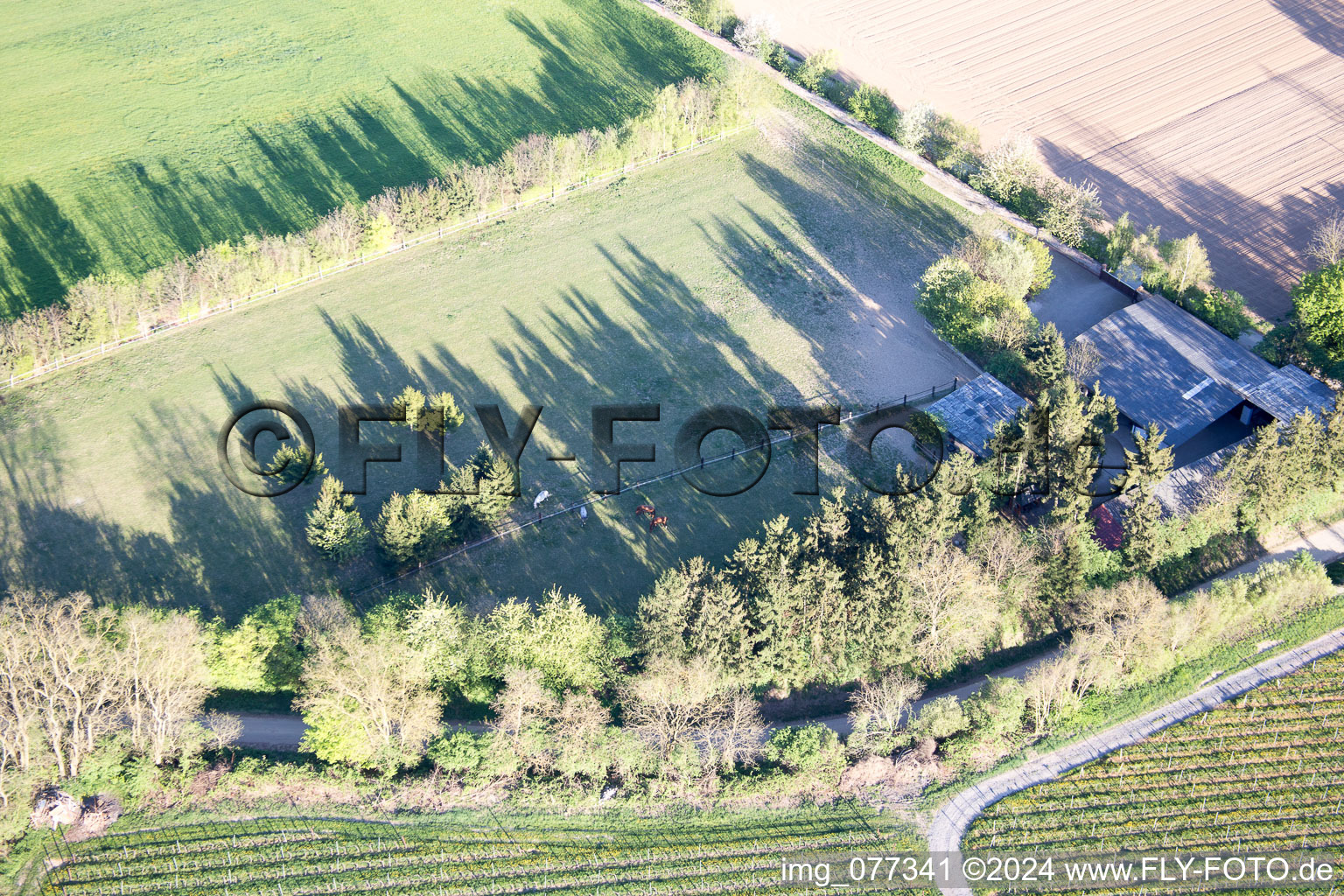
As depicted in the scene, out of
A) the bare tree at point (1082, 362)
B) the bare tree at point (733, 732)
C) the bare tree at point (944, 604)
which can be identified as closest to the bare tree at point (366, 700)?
the bare tree at point (733, 732)

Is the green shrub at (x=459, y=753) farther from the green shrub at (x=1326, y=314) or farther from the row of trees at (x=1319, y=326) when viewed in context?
the green shrub at (x=1326, y=314)

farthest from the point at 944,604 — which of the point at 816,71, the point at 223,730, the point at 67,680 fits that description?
the point at 816,71

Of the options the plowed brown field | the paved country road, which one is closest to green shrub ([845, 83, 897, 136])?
the plowed brown field

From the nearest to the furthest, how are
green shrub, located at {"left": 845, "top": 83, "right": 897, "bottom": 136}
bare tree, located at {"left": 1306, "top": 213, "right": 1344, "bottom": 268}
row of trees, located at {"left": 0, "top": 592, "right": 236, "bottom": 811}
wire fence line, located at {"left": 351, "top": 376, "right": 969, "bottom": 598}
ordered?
row of trees, located at {"left": 0, "top": 592, "right": 236, "bottom": 811}
wire fence line, located at {"left": 351, "top": 376, "right": 969, "bottom": 598}
bare tree, located at {"left": 1306, "top": 213, "right": 1344, "bottom": 268}
green shrub, located at {"left": 845, "top": 83, "right": 897, "bottom": 136}

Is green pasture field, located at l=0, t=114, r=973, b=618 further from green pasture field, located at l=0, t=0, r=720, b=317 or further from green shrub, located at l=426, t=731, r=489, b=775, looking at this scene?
green pasture field, located at l=0, t=0, r=720, b=317

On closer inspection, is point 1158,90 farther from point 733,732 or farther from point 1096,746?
point 733,732
